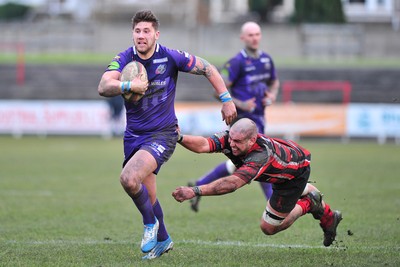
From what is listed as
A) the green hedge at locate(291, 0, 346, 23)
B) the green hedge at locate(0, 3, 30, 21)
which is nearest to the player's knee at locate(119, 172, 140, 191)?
the green hedge at locate(291, 0, 346, 23)

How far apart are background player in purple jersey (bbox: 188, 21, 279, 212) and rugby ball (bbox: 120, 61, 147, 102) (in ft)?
12.3

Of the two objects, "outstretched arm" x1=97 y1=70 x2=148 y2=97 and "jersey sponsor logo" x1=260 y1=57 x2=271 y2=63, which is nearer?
"outstretched arm" x1=97 y1=70 x2=148 y2=97

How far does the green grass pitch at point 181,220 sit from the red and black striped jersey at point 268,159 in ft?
2.63

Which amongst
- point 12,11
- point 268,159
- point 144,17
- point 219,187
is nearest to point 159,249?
point 219,187

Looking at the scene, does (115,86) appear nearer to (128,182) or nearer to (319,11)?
(128,182)

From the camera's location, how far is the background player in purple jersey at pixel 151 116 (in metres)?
7.87

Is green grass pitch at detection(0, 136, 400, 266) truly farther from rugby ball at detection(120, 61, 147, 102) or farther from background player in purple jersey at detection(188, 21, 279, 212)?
rugby ball at detection(120, 61, 147, 102)

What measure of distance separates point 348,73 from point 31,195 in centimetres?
2315

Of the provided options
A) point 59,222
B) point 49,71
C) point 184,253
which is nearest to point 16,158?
point 59,222

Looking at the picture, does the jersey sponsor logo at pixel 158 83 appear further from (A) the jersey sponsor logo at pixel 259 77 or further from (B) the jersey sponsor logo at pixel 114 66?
(A) the jersey sponsor logo at pixel 259 77

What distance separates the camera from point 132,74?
7727 millimetres

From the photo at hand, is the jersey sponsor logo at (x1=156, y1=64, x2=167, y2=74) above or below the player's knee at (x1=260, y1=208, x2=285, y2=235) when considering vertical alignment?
above

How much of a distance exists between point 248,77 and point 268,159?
3.99 meters

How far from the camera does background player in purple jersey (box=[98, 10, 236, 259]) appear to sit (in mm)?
7867
